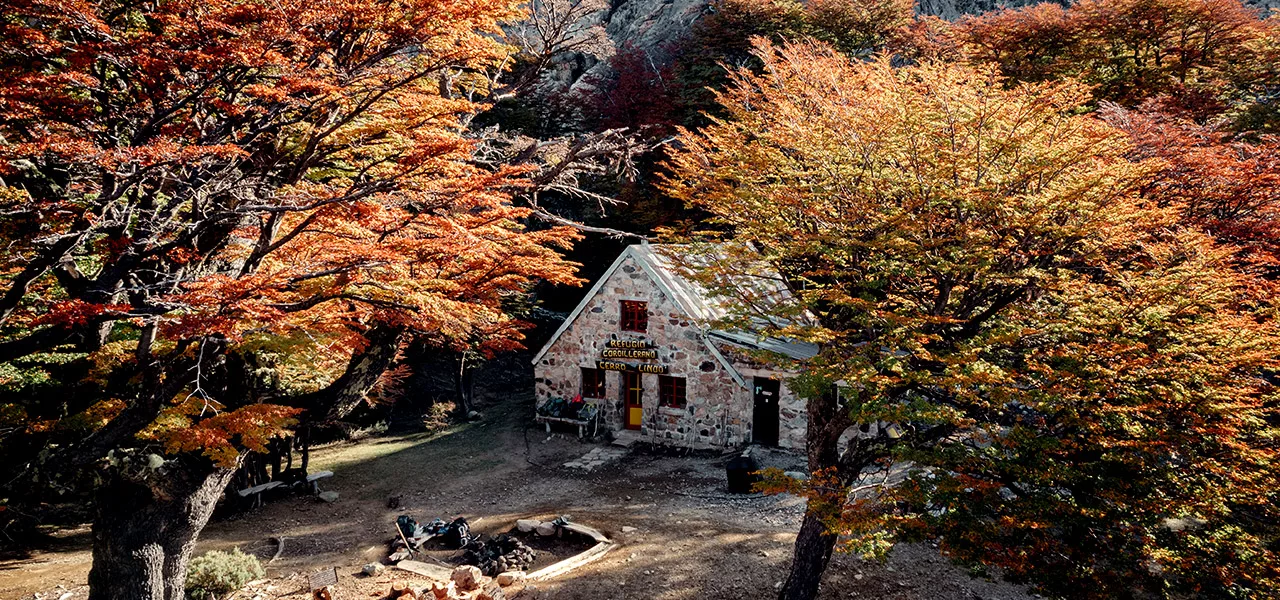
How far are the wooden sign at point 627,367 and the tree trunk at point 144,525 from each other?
1203 cm

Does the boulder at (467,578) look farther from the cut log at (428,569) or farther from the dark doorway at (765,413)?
the dark doorway at (765,413)

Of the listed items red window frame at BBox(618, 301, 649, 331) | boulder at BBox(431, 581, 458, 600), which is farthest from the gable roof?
boulder at BBox(431, 581, 458, 600)

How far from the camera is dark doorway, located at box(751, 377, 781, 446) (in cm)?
1912

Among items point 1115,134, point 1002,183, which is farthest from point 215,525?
point 1115,134

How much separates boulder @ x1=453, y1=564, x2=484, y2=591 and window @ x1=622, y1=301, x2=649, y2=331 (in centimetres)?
1031

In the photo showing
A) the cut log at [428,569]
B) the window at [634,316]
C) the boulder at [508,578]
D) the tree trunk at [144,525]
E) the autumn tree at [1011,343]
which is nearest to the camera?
the autumn tree at [1011,343]

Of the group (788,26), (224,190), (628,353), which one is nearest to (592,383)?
(628,353)

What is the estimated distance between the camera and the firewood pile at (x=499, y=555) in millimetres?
12133

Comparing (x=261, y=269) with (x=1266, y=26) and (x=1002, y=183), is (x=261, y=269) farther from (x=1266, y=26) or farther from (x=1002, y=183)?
(x=1266, y=26)

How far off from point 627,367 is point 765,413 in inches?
174

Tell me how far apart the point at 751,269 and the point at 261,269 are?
8.05 metres

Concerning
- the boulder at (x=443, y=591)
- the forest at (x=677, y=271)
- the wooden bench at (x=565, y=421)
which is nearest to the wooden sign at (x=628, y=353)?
the wooden bench at (x=565, y=421)

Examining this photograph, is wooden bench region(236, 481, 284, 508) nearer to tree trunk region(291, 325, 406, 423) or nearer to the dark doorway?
tree trunk region(291, 325, 406, 423)

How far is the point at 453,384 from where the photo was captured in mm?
28000
